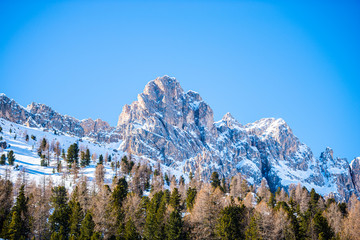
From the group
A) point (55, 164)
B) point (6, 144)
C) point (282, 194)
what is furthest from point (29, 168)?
point (282, 194)

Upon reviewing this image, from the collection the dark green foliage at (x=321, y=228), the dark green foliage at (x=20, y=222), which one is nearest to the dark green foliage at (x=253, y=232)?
the dark green foliage at (x=321, y=228)

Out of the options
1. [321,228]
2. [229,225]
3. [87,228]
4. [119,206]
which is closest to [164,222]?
[119,206]

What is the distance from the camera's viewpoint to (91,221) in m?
67.1

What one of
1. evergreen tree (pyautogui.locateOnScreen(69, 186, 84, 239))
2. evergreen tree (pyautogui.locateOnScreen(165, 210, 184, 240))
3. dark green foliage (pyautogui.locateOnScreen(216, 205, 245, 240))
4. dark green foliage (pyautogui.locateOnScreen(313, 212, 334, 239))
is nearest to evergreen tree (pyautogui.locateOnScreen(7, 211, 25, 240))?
evergreen tree (pyautogui.locateOnScreen(69, 186, 84, 239))

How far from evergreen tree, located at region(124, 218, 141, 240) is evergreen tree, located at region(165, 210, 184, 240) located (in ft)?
21.3

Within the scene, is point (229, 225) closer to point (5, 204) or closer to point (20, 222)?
point (20, 222)

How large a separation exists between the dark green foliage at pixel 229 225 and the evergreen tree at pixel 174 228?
7547 mm

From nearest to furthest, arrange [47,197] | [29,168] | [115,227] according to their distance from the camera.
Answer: [115,227] → [47,197] → [29,168]

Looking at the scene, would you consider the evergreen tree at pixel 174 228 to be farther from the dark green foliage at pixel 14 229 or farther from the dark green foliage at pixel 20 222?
the dark green foliage at pixel 14 229

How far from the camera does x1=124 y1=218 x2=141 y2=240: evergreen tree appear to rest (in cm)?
6529

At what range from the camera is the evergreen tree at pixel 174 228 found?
2542 inches

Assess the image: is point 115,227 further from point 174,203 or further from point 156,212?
point 174,203

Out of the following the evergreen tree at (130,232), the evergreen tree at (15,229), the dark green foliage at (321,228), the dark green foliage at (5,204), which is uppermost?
the dark green foliage at (5,204)

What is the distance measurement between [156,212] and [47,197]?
37.1 metres
